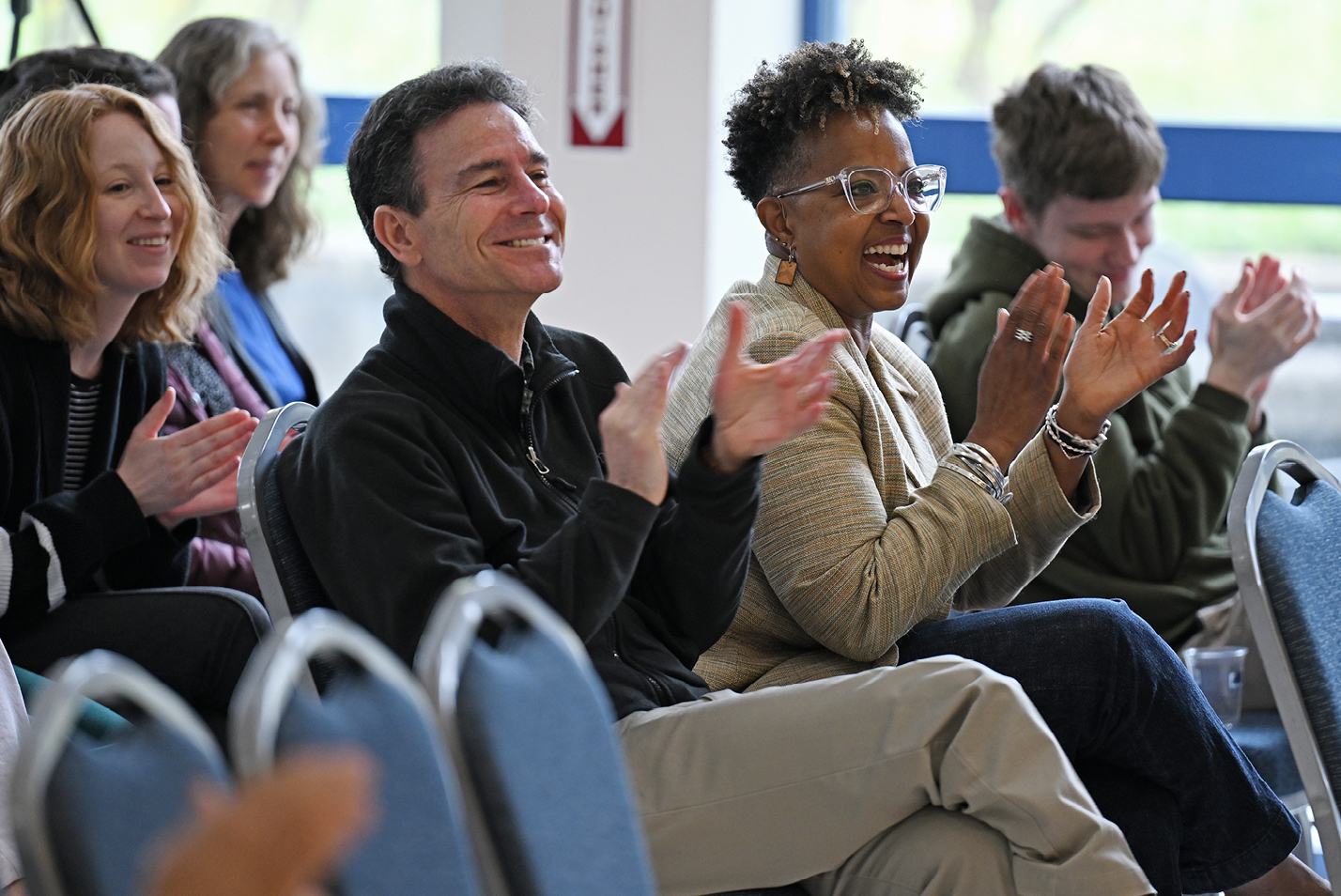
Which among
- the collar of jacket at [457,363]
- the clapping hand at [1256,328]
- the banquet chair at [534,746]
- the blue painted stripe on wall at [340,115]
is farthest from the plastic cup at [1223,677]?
the blue painted stripe on wall at [340,115]

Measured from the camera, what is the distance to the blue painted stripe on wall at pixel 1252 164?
3.92m

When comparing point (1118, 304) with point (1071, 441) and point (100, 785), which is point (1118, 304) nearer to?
point (1071, 441)

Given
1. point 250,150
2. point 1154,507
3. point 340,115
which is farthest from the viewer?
point 340,115

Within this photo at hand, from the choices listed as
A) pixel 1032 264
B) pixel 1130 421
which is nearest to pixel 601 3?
pixel 1032 264

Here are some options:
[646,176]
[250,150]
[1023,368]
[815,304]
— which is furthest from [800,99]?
[646,176]

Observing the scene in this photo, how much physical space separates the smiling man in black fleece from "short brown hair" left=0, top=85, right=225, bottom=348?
601 mm

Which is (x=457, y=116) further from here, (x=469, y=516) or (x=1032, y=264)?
(x=1032, y=264)

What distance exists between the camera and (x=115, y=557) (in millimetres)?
2111

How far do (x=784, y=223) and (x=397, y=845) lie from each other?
1.30m

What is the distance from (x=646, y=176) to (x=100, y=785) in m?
3.14

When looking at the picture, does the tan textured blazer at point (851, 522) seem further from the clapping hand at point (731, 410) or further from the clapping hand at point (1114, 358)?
the clapping hand at point (731, 410)

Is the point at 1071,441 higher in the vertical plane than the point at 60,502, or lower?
higher

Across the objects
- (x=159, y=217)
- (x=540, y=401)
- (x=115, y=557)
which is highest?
(x=159, y=217)

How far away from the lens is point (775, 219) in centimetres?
194
